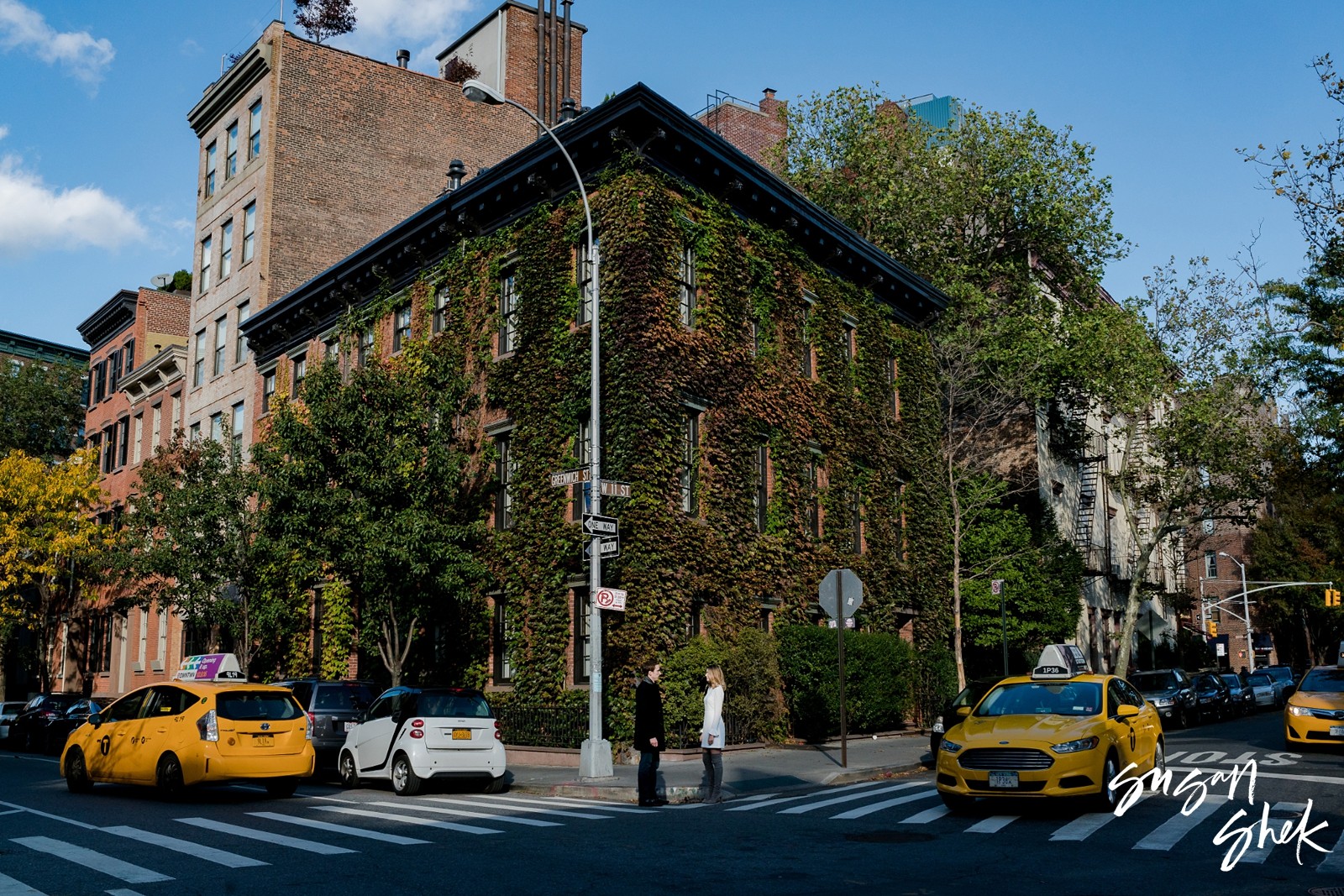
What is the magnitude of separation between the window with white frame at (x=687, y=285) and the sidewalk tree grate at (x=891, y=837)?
15.1 metres

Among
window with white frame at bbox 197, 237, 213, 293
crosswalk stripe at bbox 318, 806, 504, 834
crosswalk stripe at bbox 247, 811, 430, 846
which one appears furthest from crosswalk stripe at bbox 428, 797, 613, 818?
window with white frame at bbox 197, 237, 213, 293

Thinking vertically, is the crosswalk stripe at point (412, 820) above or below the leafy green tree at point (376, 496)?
below

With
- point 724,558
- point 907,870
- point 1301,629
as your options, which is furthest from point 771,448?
point 1301,629

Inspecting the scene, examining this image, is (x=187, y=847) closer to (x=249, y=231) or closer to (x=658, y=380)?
(x=658, y=380)

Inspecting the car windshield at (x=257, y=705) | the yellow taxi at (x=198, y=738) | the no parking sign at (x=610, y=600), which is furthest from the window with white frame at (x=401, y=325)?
the car windshield at (x=257, y=705)

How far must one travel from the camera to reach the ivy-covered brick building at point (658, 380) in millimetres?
23953

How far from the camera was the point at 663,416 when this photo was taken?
23812mm

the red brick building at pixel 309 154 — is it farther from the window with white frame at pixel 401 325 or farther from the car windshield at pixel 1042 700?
the car windshield at pixel 1042 700

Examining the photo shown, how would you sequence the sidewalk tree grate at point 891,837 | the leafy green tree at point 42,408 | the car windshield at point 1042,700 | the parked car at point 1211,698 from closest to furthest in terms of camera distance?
the sidewalk tree grate at point 891,837
the car windshield at point 1042,700
the parked car at point 1211,698
the leafy green tree at point 42,408

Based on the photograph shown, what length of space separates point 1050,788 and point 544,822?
561 centimetres

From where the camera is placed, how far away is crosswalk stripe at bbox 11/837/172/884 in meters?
9.34

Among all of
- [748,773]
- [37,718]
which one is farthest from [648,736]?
[37,718]

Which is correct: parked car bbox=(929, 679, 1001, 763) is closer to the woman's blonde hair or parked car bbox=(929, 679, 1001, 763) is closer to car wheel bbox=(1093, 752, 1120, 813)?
the woman's blonde hair

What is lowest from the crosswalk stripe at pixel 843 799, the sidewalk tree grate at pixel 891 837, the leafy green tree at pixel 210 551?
the crosswalk stripe at pixel 843 799
